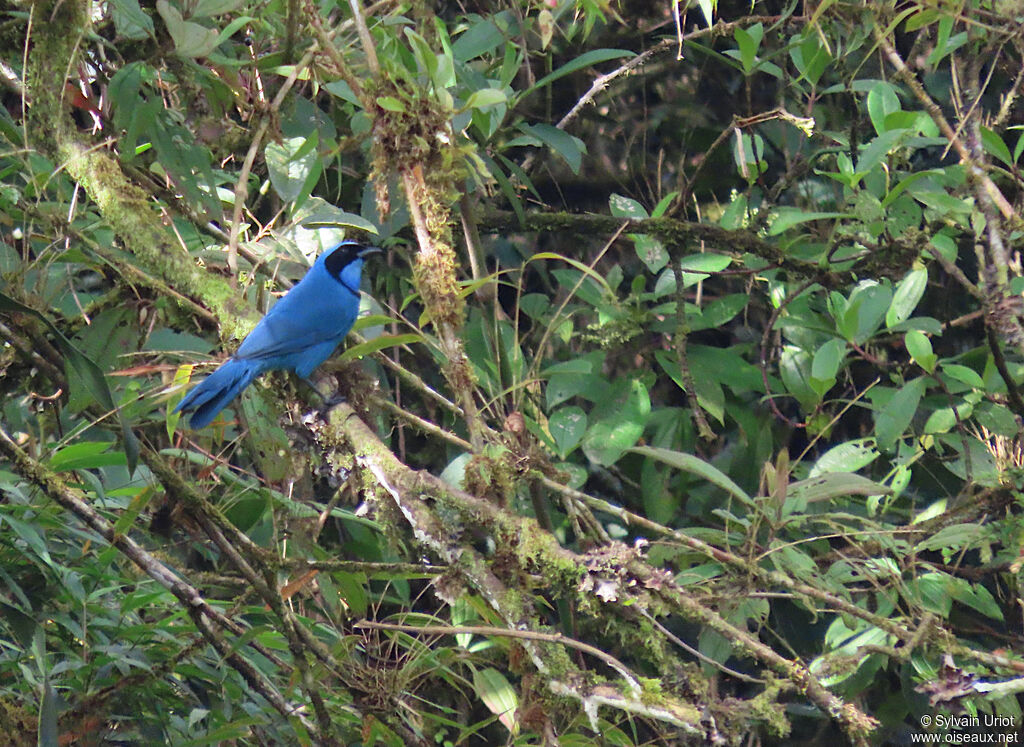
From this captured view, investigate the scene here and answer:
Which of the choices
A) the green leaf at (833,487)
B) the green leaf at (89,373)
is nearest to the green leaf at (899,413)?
the green leaf at (833,487)

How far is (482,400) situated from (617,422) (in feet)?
3.32

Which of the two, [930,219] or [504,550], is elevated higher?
[504,550]

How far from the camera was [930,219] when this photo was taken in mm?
3234

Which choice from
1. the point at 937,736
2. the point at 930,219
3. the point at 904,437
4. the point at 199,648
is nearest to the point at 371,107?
the point at 199,648

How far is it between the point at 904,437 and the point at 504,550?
2.10 metres

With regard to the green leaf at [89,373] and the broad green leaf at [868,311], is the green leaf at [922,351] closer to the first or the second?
the broad green leaf at [868,311]

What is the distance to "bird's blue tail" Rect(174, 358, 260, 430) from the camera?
256 centimetres

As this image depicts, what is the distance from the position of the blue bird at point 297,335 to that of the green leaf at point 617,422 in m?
0.85

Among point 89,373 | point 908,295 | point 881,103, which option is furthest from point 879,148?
point 89,373

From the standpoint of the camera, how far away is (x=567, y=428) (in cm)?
313

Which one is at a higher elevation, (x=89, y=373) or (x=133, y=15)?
(x=133, y=15)

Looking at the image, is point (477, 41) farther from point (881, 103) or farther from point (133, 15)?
point (881, 103)

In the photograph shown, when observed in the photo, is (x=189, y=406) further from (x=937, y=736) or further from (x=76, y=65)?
(x=937, y=736)

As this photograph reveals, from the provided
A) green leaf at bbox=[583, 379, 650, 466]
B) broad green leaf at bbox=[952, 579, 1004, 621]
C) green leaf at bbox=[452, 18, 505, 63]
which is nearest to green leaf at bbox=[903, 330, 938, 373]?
broad green leaf at bbox=[952, 579, 1004, 621]
